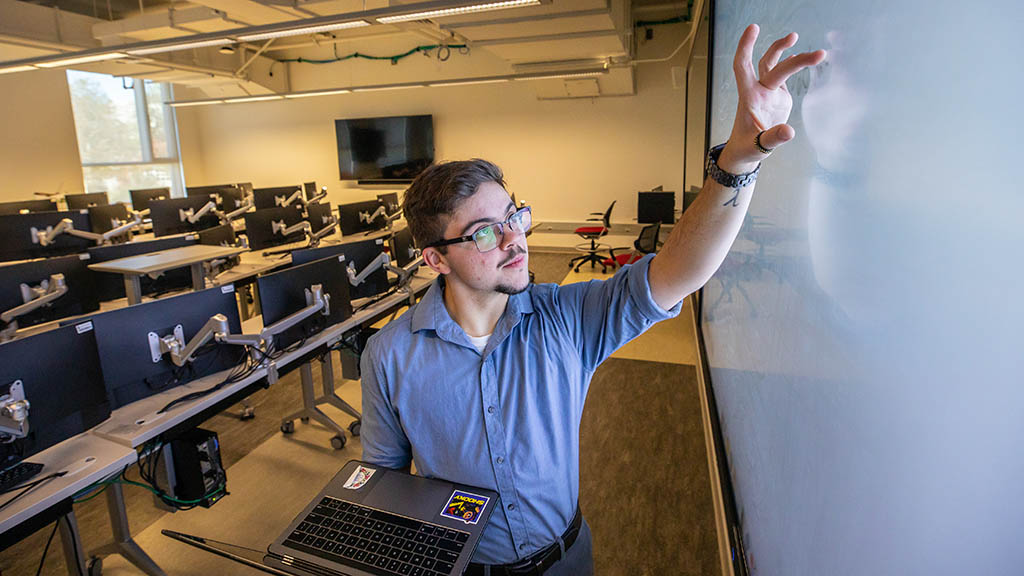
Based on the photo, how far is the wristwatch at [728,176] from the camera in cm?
79

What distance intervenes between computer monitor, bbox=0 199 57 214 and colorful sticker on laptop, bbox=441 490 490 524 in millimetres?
7374

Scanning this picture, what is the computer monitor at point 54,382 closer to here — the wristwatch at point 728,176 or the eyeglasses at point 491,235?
the eyeglasses at point 491,235

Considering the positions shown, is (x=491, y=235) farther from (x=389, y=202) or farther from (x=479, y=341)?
(x=389, y=202)

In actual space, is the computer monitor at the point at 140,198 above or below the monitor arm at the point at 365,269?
above

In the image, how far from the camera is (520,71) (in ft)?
23.4

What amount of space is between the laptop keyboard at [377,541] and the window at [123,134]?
10087 mm

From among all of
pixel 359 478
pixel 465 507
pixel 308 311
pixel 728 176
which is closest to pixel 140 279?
pixel 308 311

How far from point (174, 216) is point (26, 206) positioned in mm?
2396

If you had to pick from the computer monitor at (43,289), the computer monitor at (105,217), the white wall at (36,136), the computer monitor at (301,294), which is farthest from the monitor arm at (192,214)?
the white wall at (36,136)

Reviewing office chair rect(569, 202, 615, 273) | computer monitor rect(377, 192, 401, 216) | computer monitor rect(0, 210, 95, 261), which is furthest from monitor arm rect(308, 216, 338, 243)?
office chair rect(569, 202, 615, 273)

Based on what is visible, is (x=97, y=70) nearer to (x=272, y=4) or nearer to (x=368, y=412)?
(x=272, y=4)

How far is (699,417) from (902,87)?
3.18m

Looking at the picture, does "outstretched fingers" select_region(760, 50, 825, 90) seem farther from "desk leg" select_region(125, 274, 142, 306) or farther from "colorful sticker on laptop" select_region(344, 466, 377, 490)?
"desk leg" select_region(125, 274, 142, 306)

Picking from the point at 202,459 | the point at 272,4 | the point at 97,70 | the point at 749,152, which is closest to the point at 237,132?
the point at 97,70
